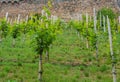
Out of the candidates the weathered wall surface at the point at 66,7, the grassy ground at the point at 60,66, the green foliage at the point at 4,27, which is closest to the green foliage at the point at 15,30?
the green foliage at the point at 4,27

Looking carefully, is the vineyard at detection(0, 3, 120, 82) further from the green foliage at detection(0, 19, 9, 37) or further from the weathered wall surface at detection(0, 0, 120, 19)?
the weathered wall surface at detection(0, 0, 120, 19)

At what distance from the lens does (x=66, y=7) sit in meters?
Result: 50.9

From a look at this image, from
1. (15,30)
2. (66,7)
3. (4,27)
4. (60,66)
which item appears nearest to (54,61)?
(60,66)

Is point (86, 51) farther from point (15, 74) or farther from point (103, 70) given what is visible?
point (15, 74)

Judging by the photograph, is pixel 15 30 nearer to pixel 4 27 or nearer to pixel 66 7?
pixel 4 27

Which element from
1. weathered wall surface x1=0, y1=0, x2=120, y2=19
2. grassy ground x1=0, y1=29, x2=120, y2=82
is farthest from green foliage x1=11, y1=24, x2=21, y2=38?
weathered wall surface x1=0, y1=0, x2=120, y2=19

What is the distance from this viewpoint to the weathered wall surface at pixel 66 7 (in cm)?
4962

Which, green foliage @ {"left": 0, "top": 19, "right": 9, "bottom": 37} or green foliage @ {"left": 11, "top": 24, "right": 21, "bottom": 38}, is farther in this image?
green foliage @ {"left": 11, "top": 24, "right": 21, "bottom": 38}

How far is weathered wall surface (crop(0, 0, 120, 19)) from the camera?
49.6m

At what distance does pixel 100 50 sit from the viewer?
22.0m

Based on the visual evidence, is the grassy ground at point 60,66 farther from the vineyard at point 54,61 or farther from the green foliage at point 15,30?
the green foliage at point 15,30

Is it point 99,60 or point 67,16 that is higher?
point 67,16

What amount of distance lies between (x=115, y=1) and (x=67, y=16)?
27.4 feet

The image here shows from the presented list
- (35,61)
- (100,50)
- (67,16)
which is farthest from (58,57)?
(67,16)
